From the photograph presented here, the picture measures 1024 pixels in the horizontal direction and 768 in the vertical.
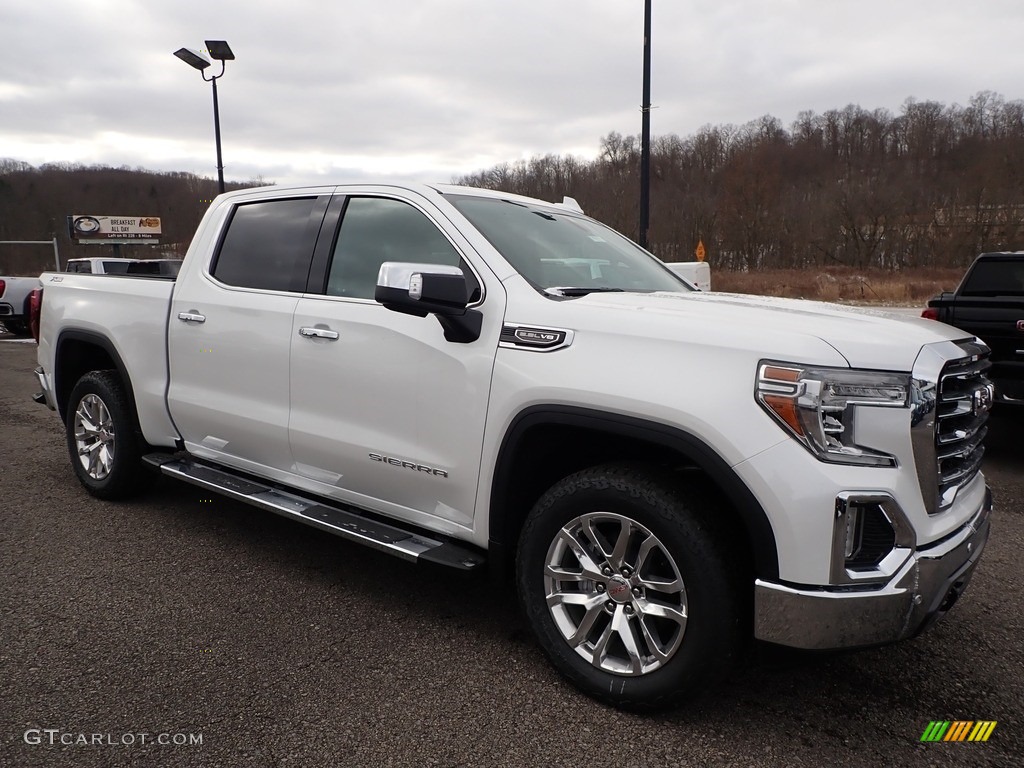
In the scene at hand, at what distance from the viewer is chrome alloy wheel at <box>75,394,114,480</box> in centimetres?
478

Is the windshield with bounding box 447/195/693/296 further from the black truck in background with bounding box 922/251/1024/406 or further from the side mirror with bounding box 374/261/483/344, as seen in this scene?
the black truck in background with bounding box 922/251/1024/406

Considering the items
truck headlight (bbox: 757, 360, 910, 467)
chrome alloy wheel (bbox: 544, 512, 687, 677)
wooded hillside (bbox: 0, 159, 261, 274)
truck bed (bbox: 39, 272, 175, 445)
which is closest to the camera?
truck headlight (bbox: 757, 360, 910, 467)

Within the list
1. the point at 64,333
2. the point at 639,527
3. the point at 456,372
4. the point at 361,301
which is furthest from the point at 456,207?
the point at 64,333

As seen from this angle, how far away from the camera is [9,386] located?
974 centimetres

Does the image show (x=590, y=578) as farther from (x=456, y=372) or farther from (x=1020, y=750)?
(x=1020, y=750)

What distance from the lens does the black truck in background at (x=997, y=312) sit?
18.7ft

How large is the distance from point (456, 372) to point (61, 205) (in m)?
82.8

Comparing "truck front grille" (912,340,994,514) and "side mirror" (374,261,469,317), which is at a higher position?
"side mirror" (374,261,469,317)

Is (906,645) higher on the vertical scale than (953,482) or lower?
lower

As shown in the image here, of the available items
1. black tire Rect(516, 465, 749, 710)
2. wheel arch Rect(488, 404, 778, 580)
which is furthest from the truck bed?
black tire Rect(516, 465, 749, 710)

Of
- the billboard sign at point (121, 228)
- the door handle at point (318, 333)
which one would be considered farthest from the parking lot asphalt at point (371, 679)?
the billboard sign at point (121, 228)

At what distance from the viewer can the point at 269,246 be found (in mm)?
3941

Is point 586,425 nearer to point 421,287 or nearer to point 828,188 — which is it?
point 421,287

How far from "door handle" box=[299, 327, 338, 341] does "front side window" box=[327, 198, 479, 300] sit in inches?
7.7
